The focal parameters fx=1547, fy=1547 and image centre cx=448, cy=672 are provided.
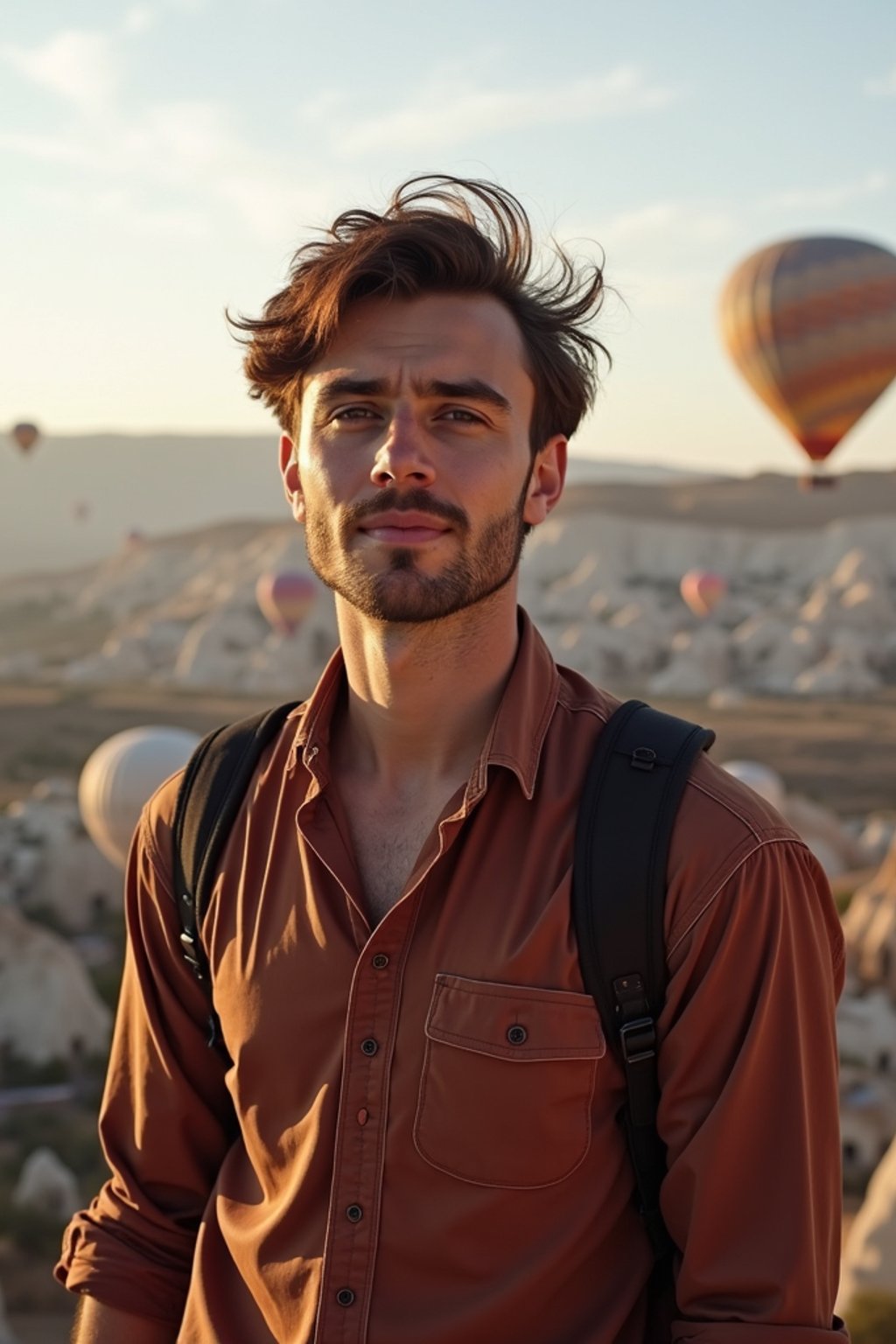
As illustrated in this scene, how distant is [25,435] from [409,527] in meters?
57.7

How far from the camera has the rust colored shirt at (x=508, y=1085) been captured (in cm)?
198

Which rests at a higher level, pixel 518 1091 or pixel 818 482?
pixel 818 482

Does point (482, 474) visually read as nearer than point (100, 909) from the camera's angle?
Yes

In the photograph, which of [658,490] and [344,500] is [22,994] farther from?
[658,490]

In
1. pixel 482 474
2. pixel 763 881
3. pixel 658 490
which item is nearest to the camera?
pixel 763 881

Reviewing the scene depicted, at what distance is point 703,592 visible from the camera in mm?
56625

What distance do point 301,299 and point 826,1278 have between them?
1630mm

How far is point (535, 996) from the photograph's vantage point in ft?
6.72

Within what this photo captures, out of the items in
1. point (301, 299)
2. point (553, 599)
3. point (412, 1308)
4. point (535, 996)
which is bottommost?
point (412, 1308)

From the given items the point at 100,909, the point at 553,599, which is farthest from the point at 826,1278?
the point at 553,599

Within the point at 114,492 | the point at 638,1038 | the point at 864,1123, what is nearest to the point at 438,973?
the point at 638,1038

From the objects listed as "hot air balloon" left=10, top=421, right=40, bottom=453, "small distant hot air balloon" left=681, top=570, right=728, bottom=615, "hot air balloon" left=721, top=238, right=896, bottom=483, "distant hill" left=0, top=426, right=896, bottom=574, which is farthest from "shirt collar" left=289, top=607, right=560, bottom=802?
"distant hill" left=0, top=426, right=896, bottom=574

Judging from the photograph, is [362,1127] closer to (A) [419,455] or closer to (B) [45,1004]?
(A) [419,455]

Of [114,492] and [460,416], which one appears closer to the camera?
[460,416]
